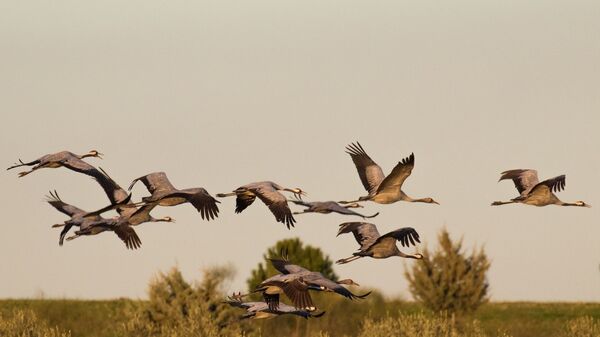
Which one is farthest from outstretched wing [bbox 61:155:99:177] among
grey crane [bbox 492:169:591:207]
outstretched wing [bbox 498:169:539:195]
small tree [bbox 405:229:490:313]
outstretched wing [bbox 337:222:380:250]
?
small tree [bbox 405:229:490:313]

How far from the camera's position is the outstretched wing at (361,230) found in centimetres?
2336

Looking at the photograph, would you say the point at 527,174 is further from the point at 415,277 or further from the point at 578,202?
the point at 415,277

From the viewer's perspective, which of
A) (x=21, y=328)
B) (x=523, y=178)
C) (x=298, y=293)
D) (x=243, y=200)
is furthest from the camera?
(x=21, y=328)

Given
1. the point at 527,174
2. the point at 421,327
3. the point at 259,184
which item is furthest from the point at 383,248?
the point at 421,327

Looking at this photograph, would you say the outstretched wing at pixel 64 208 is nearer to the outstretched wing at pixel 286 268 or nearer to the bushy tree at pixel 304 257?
the outstretched wing at pixel 286 268

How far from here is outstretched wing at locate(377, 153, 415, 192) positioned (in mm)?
21661

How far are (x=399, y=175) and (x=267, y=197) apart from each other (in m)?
2.64

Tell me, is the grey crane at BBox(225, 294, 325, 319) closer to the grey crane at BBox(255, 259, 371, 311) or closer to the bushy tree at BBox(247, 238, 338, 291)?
the grey crane at BBox(255, 259, 371, 311)

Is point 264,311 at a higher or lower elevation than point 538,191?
lower

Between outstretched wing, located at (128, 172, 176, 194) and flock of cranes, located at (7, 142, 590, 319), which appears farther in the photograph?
outstretched wing, located at (128, 172, 176, 194)

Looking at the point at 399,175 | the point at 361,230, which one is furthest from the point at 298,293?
the point at 361,230

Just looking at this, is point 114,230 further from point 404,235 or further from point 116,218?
point 404,235

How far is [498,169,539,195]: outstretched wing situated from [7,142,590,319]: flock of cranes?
0.66 meters

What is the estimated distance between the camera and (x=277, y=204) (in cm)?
2045
